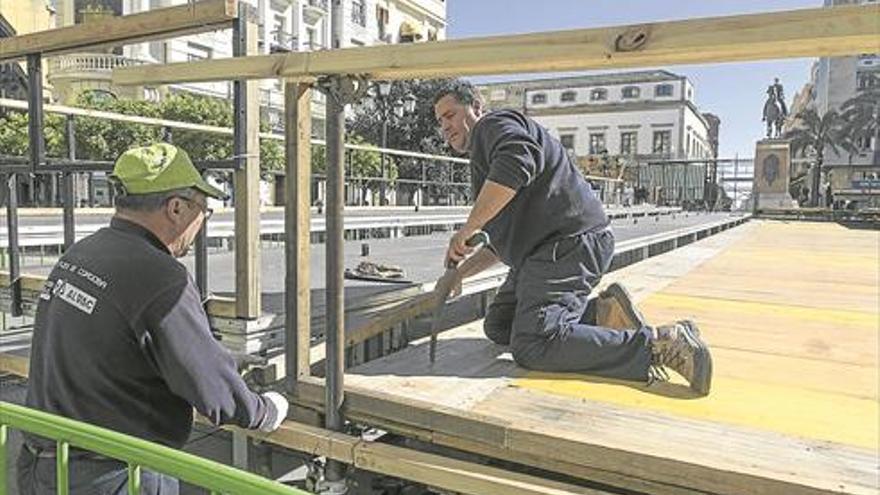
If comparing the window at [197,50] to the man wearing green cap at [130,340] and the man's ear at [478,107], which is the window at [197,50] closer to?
the man's ear at [478,107]

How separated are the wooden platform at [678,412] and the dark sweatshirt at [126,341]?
32.9 inches

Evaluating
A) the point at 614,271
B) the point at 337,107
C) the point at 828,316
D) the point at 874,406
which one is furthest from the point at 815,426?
the point at 614,271

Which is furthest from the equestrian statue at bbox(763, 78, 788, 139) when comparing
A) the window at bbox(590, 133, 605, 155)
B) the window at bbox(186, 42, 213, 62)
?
the window at bbox(186, 42, 213, 62)

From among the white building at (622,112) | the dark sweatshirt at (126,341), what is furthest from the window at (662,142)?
the dark sweatshirt at (126,341)

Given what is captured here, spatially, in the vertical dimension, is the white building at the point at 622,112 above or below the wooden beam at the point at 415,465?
above

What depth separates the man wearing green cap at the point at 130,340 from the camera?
76.2 inches

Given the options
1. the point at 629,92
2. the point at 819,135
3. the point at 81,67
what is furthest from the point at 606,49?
the point at 629,92

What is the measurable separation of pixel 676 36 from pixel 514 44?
18.1 inches

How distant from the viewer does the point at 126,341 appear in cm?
195

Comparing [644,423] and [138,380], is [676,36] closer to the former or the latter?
[644,423]

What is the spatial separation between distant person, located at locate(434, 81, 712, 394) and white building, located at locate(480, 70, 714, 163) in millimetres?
74737

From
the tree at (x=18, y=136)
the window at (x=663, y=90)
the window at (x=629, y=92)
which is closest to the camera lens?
the tree at (x=18, y=136)

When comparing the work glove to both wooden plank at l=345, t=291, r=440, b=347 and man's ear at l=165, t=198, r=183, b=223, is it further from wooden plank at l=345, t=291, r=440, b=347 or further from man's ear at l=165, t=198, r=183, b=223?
wooden plank at l=345, t=291, r=440, b=347

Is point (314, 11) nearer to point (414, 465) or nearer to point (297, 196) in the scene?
point (297, 196)
